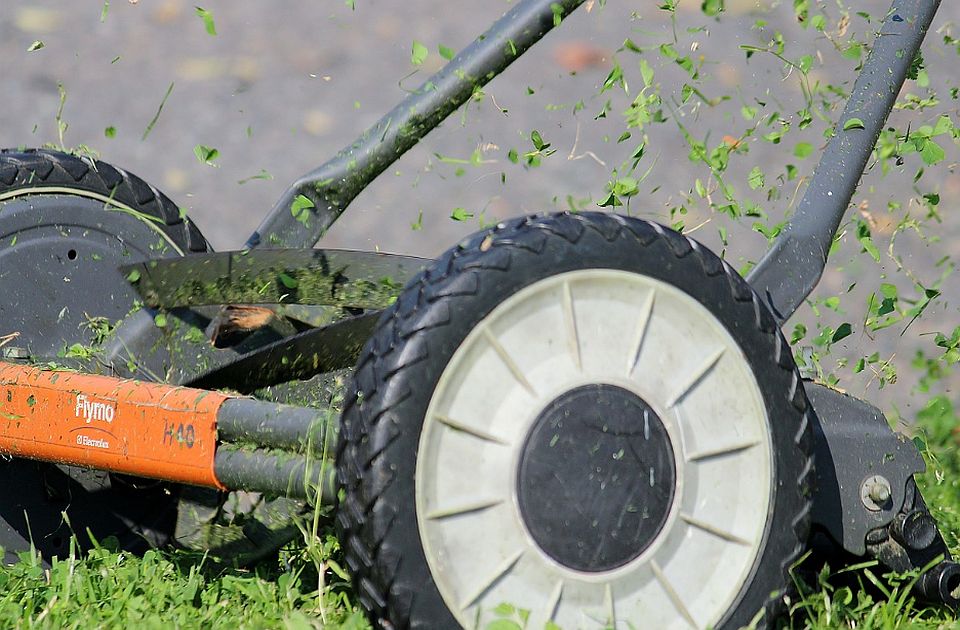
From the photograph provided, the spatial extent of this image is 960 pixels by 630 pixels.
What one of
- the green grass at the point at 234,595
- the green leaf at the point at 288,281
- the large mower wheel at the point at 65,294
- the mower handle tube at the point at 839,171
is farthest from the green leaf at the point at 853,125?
the large mower wheel at the point at 65,294

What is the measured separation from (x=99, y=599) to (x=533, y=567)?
24.9 inches

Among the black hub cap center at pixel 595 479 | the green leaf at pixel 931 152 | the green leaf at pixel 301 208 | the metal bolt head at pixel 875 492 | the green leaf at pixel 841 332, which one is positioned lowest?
the metal bolt head at pixel 875 492

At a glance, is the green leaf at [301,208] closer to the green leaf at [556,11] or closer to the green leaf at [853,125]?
the green leaf at [556,11]

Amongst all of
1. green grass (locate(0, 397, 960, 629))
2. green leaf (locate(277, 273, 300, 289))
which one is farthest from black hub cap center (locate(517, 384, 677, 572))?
green leaf (locate(277, 273, 300, 289))

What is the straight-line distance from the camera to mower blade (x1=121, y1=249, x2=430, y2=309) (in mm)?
1828

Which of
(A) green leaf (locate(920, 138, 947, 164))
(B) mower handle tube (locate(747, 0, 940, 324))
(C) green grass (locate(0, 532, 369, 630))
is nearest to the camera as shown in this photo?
(C) green grass (locate(0, 532, 369, 630))

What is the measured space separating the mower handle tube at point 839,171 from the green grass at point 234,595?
35 centimetres

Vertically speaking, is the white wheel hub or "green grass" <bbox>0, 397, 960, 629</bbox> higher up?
the white wheel hub

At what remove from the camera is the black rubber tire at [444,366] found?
1.40 m

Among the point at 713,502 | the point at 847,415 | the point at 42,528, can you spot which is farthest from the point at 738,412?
the point at 42,528

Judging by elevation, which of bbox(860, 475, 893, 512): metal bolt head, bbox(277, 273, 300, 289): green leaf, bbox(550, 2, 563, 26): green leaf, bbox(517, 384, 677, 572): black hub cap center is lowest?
bbox(860, 475, 893, 512): metal bolt head

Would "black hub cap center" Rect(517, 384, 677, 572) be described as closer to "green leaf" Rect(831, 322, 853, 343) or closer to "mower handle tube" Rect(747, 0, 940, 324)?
"mower handle tube" Rect(747, 0, 940, 324)

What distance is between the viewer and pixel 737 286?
1.56m

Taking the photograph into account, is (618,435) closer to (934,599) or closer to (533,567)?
(533,567)
